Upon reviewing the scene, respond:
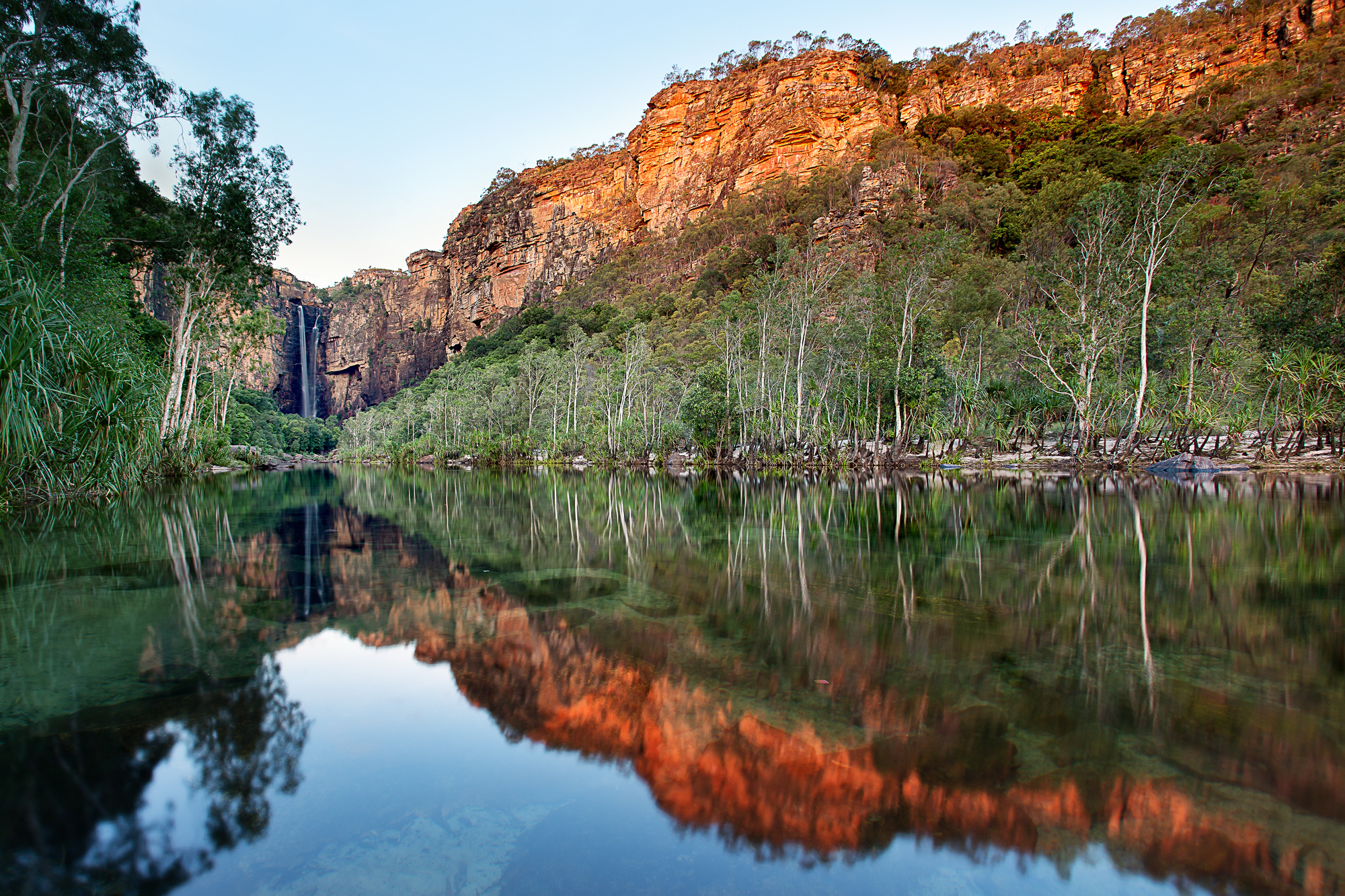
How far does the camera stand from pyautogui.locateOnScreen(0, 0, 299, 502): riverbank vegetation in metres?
10.8

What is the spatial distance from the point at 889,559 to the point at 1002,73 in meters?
87.9

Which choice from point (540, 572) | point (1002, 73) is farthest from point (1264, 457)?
point (1002, 73)

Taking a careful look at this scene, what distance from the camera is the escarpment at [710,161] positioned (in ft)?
204

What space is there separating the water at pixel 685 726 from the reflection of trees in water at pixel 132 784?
16 millimetres

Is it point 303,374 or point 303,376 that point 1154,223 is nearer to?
point 303,376

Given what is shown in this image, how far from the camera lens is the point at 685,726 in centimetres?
326

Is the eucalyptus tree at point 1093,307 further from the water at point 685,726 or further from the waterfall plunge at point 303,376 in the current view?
the waterfall plunge at point 303,376

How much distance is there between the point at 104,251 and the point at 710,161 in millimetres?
75004

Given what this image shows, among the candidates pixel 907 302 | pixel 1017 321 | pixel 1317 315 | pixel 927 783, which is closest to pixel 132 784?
pixel 927 783

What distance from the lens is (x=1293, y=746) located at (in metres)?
2.79

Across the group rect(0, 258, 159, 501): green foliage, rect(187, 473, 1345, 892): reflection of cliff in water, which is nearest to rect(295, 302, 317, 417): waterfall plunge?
rect(0, 258, 159, 501): green foliage

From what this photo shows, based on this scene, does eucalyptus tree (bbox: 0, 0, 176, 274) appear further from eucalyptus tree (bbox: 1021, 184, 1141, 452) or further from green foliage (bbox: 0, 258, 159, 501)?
eucalyptus tree (bbox: 1021, 184, 1141, 452)

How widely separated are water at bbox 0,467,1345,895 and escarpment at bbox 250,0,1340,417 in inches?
2124

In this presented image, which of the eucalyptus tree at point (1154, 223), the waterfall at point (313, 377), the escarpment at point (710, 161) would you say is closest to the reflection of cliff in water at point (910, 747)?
the eucalyptus tree at point (1154, 223)
